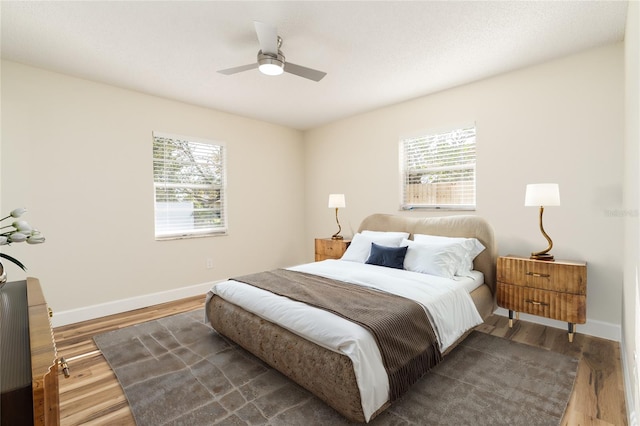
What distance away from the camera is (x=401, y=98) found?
392 centimetres

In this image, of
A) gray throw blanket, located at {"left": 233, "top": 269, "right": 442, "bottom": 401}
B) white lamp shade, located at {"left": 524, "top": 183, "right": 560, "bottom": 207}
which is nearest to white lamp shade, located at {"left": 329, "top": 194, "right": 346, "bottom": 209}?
gray throw blanket, located at {"left": 233, "top": 269, "right": 442, "bottom": 401}

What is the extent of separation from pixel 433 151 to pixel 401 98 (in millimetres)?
796

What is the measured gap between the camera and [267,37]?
2213 mm

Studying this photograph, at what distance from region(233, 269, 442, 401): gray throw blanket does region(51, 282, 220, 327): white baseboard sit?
203 cm

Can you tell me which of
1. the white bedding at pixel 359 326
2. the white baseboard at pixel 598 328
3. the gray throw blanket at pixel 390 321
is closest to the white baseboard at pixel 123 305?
the white bedding at pixel 359 326

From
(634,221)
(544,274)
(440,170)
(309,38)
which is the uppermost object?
(309,38)

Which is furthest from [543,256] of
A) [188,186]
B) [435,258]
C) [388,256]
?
[188,186]

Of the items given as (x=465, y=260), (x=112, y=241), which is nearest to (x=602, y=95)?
(x=465, y=260)

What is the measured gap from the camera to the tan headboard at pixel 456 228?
10.2 feet

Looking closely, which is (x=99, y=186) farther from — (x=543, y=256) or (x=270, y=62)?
(x=543, y=256)

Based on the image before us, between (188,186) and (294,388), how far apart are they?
10.1ft

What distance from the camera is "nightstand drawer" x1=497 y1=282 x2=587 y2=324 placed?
100 inches

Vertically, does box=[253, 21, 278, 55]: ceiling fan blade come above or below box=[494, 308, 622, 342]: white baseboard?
above

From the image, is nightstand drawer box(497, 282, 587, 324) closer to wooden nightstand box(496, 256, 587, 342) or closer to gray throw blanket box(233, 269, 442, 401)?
wooden nightstand box(496, 256, 587, 342)
